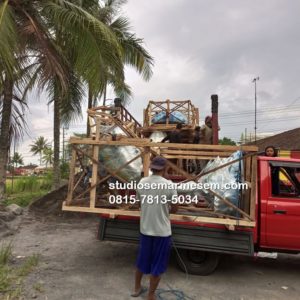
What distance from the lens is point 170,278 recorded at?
523cm

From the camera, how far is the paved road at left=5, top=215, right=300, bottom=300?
466cm

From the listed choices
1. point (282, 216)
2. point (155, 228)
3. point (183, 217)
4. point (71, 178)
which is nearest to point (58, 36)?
point (71, 178)

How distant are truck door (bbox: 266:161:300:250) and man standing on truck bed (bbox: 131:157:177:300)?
1.72 m

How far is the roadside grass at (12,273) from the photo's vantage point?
4.44 m

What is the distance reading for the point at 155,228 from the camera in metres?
4.29

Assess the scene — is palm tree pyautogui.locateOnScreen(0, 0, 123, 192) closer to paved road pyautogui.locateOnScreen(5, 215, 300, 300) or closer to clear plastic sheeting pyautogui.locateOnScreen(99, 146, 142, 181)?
clear plastic sheeting pyautogui.locateOnScreen(99, 146, 142, 181)

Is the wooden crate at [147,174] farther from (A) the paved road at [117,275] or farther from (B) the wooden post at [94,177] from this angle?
(A) the paved road at [117,275]

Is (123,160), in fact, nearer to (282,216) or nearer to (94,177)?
(94,177)

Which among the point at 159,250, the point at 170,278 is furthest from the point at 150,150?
the point at 170,278

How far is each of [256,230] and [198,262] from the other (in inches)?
39.0

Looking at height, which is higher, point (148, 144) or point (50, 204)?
point (148, 144)

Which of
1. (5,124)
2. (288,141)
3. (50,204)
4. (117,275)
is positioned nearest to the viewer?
(117,275)

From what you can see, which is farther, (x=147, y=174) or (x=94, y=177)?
(x=94, y=177)

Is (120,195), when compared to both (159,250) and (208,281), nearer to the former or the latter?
(159,250)
